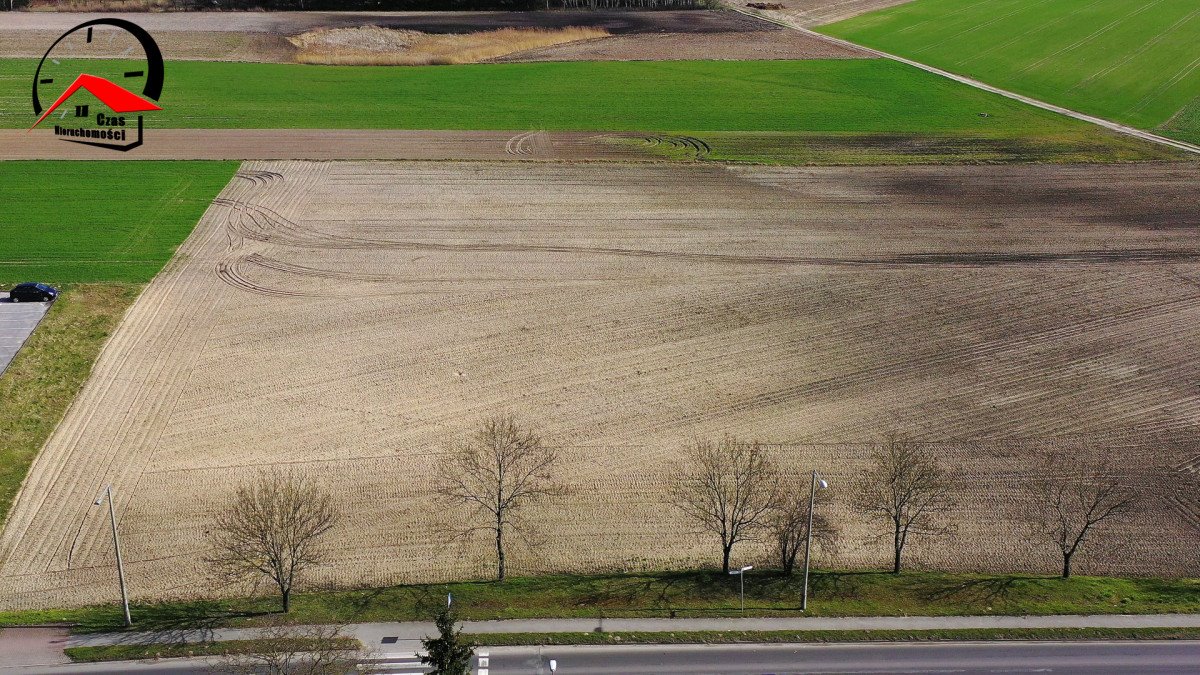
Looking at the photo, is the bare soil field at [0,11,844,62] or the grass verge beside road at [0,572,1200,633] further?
the bare soil field at [0,11,844,62]

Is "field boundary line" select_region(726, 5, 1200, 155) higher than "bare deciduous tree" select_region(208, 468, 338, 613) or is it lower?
higher

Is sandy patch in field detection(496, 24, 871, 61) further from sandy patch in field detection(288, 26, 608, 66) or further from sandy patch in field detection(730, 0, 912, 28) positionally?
sandy patch in field detection(730, 0, 912, 28)

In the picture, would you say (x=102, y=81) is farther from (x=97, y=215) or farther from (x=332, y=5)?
(x=332, y=5)

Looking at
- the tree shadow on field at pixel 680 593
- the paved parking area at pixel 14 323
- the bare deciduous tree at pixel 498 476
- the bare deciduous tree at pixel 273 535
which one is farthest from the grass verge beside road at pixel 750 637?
the paved parking area at pixel 14 323

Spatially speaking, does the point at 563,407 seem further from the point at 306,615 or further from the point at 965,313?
the point at 965,313

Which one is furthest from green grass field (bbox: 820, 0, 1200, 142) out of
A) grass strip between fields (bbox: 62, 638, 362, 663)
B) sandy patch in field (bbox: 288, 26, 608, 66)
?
grass strip between fields (bbox: 62, 638, 362, 663)

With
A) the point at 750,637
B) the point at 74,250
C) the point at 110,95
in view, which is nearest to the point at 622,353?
the point at 750,637

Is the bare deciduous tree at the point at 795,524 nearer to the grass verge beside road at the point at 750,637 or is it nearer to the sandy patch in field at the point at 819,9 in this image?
the grass verge beside road at the point at 750,637

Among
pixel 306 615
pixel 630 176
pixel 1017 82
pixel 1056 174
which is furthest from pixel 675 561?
pixel 1017 82
